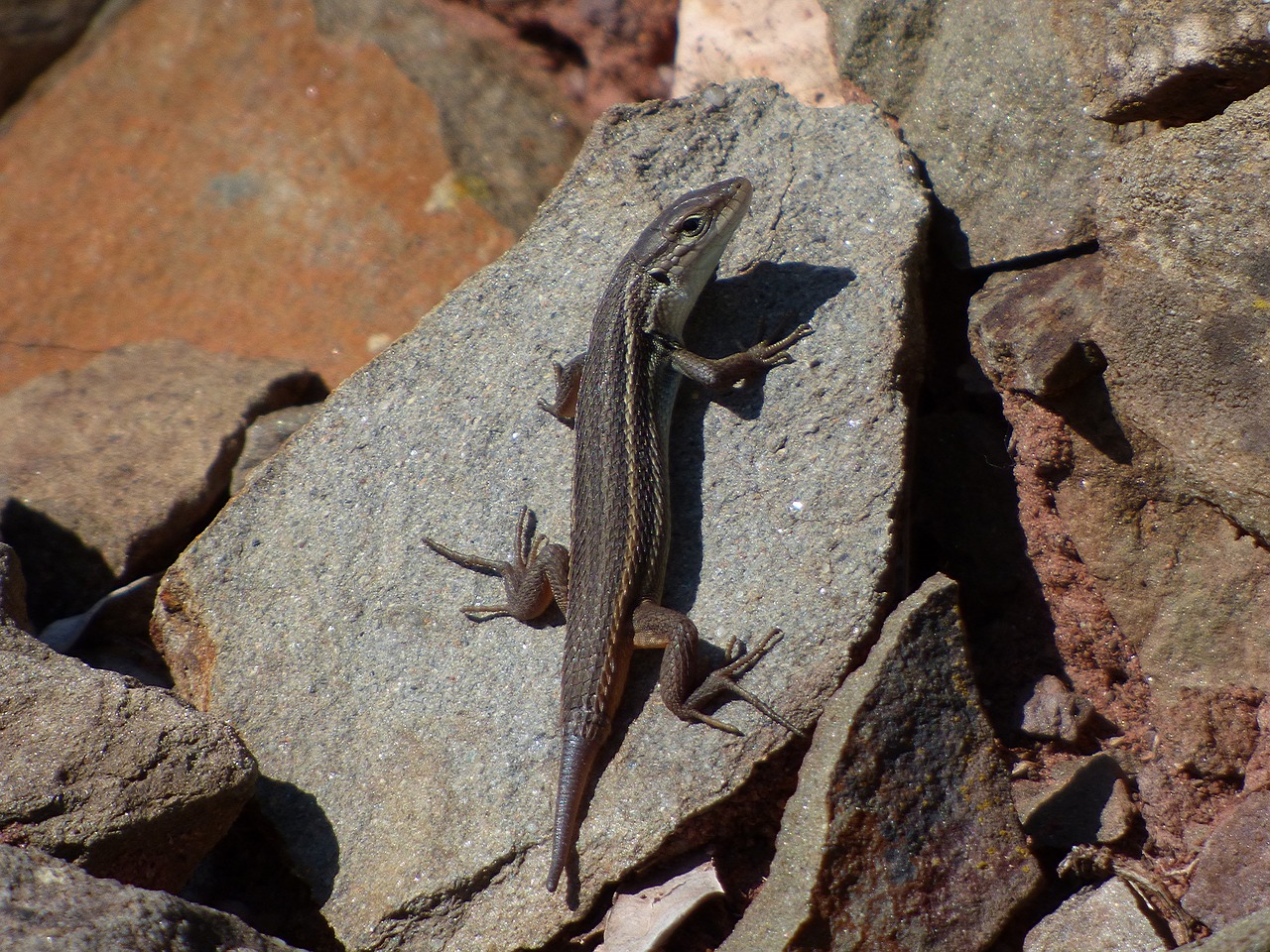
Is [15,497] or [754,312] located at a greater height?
[754,312]

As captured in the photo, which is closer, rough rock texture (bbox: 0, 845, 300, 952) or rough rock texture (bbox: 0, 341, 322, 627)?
rough rock texture (bbox: 0, 845, 300, 952)

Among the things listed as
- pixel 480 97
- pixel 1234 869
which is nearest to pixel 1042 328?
pixel 1234 869

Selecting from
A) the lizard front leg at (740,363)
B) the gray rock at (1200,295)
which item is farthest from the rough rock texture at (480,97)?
the gray rock at (1200,295)

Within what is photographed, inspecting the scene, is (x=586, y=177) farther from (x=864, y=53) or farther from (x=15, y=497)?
(x=15, y=497)

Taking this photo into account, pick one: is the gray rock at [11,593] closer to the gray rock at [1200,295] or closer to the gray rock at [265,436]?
the gray rock at [265,436]

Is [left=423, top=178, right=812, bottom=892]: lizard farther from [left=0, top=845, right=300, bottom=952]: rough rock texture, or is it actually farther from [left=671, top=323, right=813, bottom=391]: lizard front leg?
[left=0, top=845, right=300, bottom=952]: rough rock texture

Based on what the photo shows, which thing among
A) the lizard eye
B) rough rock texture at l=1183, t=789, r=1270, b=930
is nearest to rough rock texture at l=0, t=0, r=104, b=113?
the lizard eye

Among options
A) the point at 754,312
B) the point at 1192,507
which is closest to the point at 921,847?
the point at 1192,507
